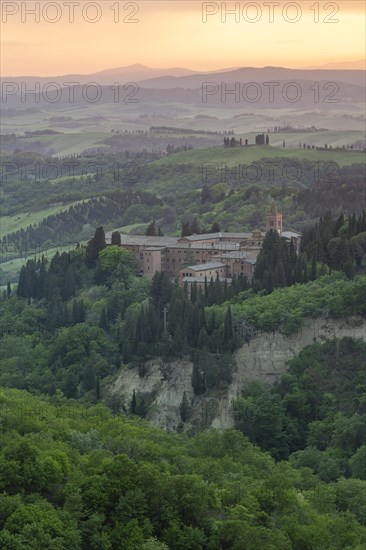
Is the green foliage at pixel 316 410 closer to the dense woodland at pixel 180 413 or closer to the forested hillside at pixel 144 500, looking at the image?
the dense woodland at pixel 180 413

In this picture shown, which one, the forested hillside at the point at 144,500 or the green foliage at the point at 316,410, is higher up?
the forested hillside at the point at 144,500

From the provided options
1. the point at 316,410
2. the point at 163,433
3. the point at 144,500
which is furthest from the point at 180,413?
the point at 144,500

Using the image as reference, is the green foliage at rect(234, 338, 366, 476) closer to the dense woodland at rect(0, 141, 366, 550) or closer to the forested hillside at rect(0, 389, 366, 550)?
the dense woodland at rect(0, 141, 366, 550)

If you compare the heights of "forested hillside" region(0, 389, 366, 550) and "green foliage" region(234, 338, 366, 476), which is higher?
"forested hillside" region(0, 389, 366, 550)

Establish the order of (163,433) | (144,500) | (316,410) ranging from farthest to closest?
1. (316,410)
2. (163,433)
3. (144,500)

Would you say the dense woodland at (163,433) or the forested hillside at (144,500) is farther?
the dense woodland at (163,433)

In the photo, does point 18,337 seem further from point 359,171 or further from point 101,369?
point 359,171

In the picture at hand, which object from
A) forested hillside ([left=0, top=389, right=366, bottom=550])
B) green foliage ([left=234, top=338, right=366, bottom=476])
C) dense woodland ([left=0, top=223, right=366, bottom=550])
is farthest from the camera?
green foliage ([left=234, top=338, right=366, bottom=476])

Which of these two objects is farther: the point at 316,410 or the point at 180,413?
the point at 180,413

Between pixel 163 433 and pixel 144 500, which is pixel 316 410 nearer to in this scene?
pixel 163 433

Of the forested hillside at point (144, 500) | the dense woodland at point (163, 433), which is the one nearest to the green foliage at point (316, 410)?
the dense woodland at point (163, 433)

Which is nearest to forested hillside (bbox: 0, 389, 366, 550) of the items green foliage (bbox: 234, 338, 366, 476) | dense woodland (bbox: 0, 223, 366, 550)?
dense woodland (bbox: 0, 223, 366, 550)

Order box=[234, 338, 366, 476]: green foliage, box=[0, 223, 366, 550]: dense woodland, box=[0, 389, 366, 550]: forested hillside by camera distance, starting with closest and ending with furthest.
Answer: box=[0, 389, 366, 550]: forested hillside
box=[0, 223, 366, 550]: dense woodland
box=[234, 338, 366, 476]: green foliage
